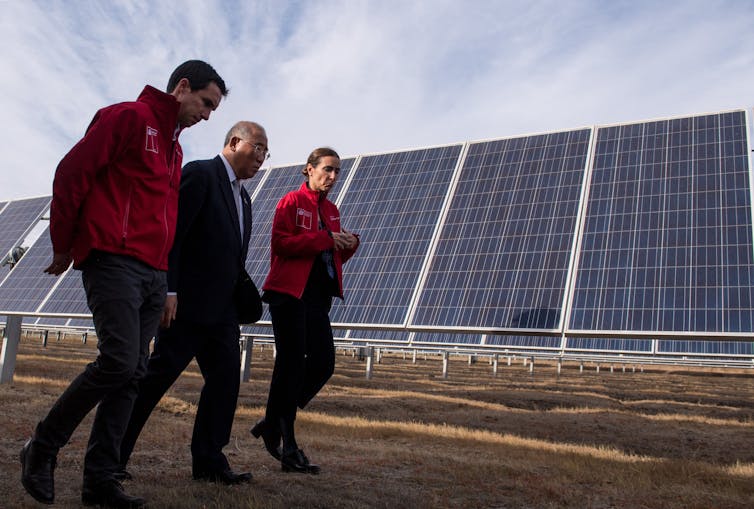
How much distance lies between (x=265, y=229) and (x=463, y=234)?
4.89 meters

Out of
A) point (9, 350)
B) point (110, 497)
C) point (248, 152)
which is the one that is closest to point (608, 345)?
point (9, 350)

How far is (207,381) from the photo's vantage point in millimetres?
3840

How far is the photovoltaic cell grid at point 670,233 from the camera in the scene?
1039 cm

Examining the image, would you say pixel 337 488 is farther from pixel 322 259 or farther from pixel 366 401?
pixel 366 401

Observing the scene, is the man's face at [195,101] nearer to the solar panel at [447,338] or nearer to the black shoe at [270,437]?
the black shoe at [270,437]

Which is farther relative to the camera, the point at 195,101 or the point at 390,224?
the point at 390,224

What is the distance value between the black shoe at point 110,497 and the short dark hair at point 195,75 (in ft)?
5.94

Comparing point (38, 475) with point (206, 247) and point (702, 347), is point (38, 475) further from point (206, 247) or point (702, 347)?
point (702, 347)

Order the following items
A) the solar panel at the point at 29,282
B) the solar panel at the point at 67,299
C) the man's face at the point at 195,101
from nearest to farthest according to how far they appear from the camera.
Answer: the man's face at the point at 195,101
the solar panel at the point at 67,299
the solar panel at the point at 29,282

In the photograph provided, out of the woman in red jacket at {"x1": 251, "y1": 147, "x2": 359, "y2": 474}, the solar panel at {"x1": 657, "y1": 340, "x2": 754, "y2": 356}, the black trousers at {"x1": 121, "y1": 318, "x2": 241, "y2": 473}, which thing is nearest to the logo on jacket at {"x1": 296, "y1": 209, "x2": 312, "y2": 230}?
the woman in red jacket at {"x1": 251, "y1": 147, "x2": 359, "y2": 474}

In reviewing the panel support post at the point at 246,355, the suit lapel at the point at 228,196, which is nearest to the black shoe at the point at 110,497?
the suit lapel at the point at 228,196

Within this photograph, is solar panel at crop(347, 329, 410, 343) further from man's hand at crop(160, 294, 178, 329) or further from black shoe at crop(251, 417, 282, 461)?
man's hand at crop(160, 294, 178, 329)

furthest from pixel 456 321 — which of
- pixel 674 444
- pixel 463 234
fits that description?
pixel 674 444

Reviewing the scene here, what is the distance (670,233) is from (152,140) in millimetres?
10507
